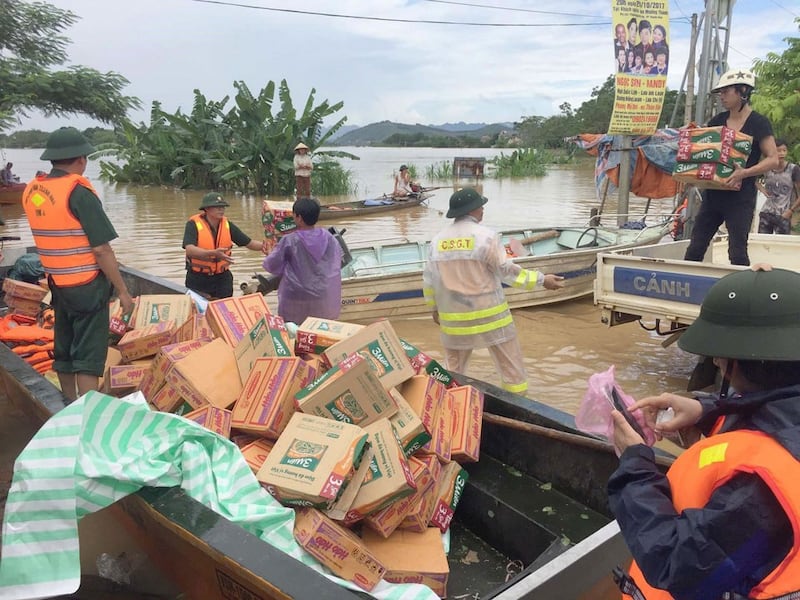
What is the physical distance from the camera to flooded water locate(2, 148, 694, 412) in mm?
5793

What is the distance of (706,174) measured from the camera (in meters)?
4.37

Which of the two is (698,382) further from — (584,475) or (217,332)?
(217,332)

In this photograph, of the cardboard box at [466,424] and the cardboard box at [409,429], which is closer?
the cardboard box at [409,429]

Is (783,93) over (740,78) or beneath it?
over

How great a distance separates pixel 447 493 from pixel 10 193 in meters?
22.4

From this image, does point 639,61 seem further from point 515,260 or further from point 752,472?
point 752,472

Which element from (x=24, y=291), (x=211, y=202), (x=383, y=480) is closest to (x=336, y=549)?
(x=383, y=480)

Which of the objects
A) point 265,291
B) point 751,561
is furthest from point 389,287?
point 751,561

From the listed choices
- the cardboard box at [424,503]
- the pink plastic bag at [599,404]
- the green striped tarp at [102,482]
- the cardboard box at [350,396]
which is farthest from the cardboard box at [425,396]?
the pink plastic bag at [599,404]

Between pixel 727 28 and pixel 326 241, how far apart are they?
6.45 meters

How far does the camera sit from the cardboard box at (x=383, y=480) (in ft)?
6.95

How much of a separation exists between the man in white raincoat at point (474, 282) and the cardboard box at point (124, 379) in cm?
187

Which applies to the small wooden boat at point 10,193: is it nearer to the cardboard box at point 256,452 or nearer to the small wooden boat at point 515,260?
the small wooden boat at point 515,260

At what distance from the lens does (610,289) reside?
16.5ft
